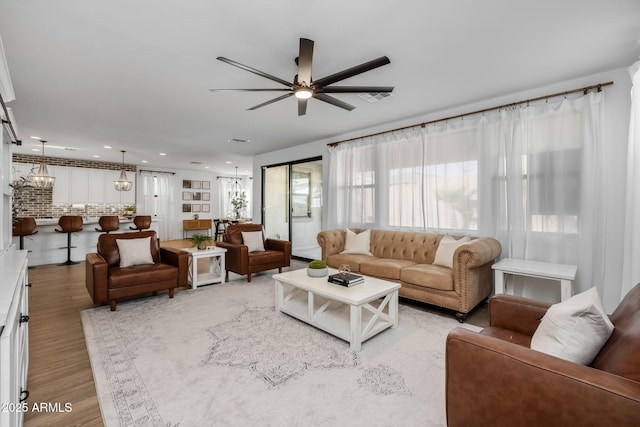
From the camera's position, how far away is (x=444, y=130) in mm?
4047

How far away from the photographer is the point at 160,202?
9461 mm

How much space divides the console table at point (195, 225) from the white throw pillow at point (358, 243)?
7.20m

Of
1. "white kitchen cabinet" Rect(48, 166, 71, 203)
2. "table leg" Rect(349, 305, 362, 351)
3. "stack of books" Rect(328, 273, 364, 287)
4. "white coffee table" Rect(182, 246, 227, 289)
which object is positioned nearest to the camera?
"table leg" Rect(349, 305, 362, 351)

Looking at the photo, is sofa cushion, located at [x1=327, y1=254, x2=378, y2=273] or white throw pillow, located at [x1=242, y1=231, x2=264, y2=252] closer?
sofa cushion, located at [x1=327, y1=254, x2=378, y2=273]

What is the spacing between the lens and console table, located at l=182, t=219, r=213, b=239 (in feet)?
32.8

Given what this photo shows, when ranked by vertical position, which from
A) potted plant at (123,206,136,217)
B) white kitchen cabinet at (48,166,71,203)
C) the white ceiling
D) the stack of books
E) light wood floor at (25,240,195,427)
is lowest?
light wood floor at (25,240,195,427)

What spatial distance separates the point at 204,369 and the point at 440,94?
3.78 metres

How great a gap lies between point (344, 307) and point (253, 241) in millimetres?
2374

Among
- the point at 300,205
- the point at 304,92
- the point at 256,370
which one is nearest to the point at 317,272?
the point at 256,370

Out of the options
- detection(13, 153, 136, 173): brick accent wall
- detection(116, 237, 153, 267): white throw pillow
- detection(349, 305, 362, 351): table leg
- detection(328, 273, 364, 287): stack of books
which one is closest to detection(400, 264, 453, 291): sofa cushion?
detection(328, 273, 364, 287): stack of books

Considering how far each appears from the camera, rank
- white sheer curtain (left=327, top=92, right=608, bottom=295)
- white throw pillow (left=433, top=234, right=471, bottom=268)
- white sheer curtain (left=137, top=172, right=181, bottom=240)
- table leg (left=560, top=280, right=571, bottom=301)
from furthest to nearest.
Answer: white sheer curtain (left=137, top=172, right=181, bottom=240) < white throw pillow (left=433, top=234, right=471, bottom=268) < white sheer curtain (left=327, top=92, right=608, bottom=295) < table leg (left=560, top=280, right=571, bottom=301)

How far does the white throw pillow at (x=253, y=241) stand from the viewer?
496 centimetres

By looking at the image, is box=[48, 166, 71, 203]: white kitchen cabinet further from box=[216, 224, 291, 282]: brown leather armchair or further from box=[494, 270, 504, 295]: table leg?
box=[494, 270, 504, 295]: table leg

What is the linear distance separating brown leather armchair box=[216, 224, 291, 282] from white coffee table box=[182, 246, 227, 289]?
0.54ft
